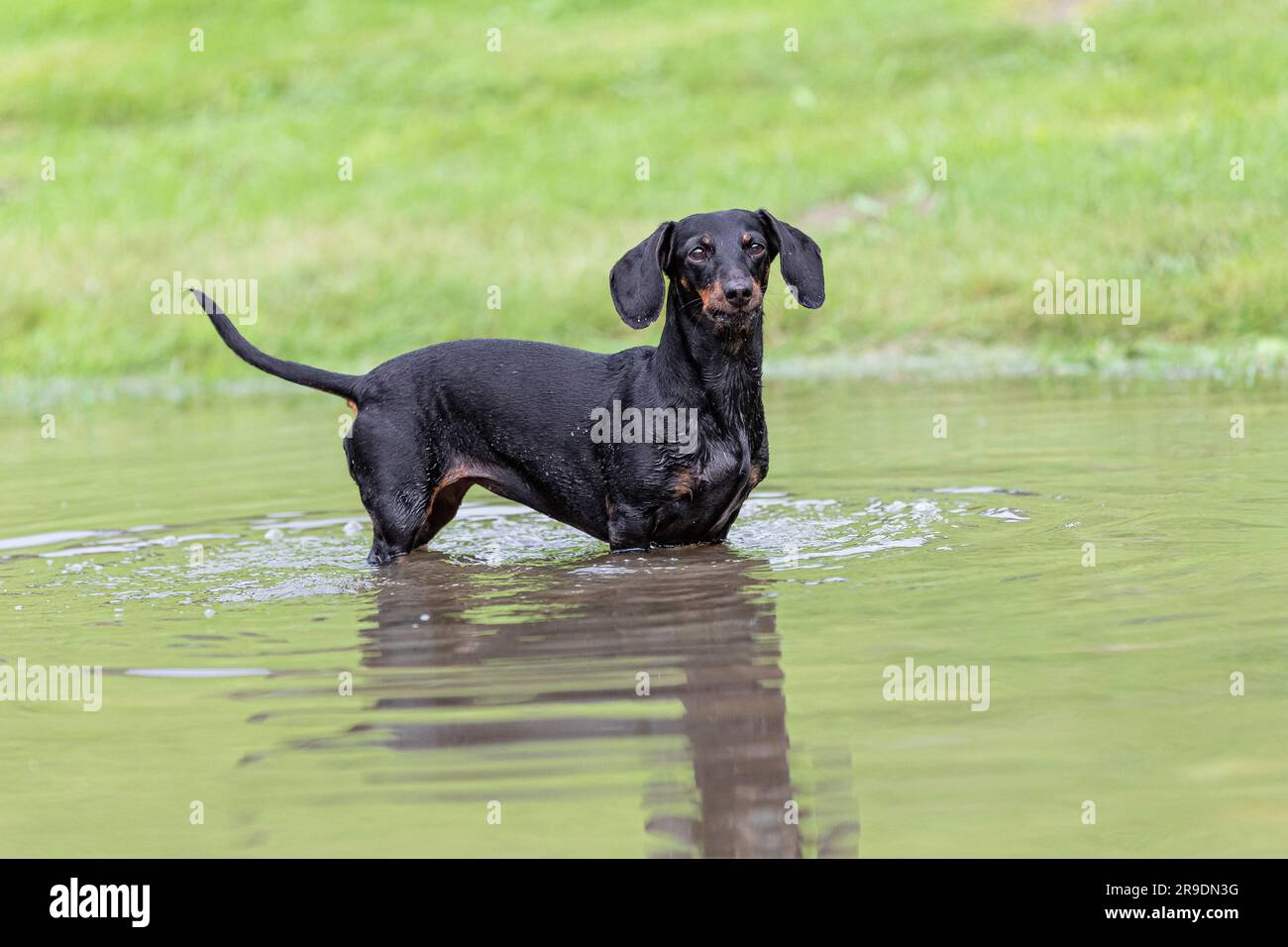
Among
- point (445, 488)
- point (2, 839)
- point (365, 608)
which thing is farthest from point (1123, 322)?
point (2, 839)

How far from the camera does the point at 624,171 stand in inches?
739

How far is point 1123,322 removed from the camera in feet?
43.5

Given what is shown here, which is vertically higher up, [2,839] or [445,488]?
[445,488]

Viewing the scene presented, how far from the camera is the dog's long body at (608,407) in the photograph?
6512 millimetres

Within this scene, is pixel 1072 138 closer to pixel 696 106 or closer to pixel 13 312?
pixel 696 106

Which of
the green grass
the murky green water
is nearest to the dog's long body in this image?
the murky green water

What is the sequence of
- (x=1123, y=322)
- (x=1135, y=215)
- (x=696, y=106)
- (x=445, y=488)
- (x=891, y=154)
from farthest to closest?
1. (x=696, y=106)
2. (x=891, y=154)
3. (x=1135, y=215)
4. (x=1123, y=322)
5. (x=445, y=488)

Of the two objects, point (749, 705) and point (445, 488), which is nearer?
point (749, 705)

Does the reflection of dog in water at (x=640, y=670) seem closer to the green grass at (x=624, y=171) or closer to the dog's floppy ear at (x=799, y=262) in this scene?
the dog's floppy ear at (x=799, y=262)

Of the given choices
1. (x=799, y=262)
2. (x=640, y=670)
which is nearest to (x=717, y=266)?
(x=799, y=262)

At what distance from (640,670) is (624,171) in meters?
14.7

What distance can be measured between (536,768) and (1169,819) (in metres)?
1.30
